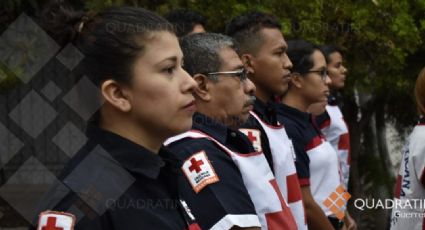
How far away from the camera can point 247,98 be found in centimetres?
332

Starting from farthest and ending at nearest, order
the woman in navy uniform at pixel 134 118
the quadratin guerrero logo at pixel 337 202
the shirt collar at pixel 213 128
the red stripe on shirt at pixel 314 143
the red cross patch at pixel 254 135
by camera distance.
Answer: the quadratin guerrero logo at pixel 337 202 → the red stripe on shirt at pixel 314 143 → the red cross patch at pixel 254 135 → the shirt collar at pixel 213 128 → the woman in navy uniform at pixel 134 118

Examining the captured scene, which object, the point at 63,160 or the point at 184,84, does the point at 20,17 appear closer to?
the point at 63,160

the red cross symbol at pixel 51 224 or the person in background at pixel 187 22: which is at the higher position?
the person in background at pixel 187 22

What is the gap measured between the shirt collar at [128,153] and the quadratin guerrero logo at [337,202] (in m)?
2.71

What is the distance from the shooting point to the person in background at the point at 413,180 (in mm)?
3869

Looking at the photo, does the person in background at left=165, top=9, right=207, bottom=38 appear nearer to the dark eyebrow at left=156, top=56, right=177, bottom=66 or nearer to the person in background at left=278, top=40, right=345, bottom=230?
the person in background at left=278, top=40, right=345, bottom=230

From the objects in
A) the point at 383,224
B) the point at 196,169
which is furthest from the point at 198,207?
the point at 383,224

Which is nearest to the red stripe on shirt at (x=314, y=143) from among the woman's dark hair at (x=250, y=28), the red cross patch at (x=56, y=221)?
the woman's dark hair at (x=250, y=28)

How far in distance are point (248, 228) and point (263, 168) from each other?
0.45 metres

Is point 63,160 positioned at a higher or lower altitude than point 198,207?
lower

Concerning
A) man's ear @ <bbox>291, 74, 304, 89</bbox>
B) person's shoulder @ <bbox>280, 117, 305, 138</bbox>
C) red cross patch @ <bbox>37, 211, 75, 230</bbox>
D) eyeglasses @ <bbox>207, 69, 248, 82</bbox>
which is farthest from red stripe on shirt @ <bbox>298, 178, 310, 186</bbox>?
red cross patch @ <bbox>37, 211, 75, 230</bbox>

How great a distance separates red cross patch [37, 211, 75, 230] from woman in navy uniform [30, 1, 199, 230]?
0.07 meters

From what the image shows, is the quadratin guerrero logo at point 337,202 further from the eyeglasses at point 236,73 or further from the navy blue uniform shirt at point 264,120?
the eyeglasses at point 236,73

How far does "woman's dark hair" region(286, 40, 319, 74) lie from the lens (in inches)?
193
